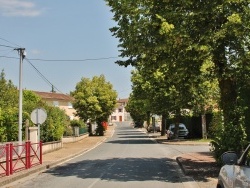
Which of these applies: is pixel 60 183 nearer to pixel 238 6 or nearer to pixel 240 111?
pixel 240 111

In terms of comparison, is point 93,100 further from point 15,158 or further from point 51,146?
point 15,158

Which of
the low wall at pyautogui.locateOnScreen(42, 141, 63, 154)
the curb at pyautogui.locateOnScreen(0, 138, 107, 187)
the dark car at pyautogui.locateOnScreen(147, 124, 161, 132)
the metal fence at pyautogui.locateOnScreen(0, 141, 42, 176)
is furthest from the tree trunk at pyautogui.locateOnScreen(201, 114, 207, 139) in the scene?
the dark car at pyautogui.locateOnScreen(147, 124, 161, 132)

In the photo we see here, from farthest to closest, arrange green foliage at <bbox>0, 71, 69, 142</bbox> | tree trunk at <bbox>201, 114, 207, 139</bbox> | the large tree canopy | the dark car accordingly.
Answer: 1. the dark car
2. tree trunk at <bbox>201, 114, 207, 139</bbox>
3. green foliage at <bbox>0, 71, 69, 142</bbox>
4. the large tree canopy

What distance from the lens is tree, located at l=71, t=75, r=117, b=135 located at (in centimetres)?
6116

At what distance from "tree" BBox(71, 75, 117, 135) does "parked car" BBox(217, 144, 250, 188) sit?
54.7 meters

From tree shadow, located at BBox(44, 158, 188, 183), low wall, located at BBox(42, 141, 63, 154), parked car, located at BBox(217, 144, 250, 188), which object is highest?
parked car, located at BBox(217, 144, 250, 188)

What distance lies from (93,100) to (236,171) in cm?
5543

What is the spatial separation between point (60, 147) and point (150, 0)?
2137cm

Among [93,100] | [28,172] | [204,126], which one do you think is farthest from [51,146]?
[93,100]

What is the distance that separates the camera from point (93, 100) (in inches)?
2395

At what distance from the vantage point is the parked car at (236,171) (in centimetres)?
520

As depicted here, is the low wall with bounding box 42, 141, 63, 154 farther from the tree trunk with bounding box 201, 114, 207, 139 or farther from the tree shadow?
the tree trunk with bounding box 201, 114, 207, 139

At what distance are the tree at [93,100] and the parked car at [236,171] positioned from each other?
54.7 meters

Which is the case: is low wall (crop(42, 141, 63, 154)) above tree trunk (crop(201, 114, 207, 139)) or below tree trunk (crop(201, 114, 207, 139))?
below
